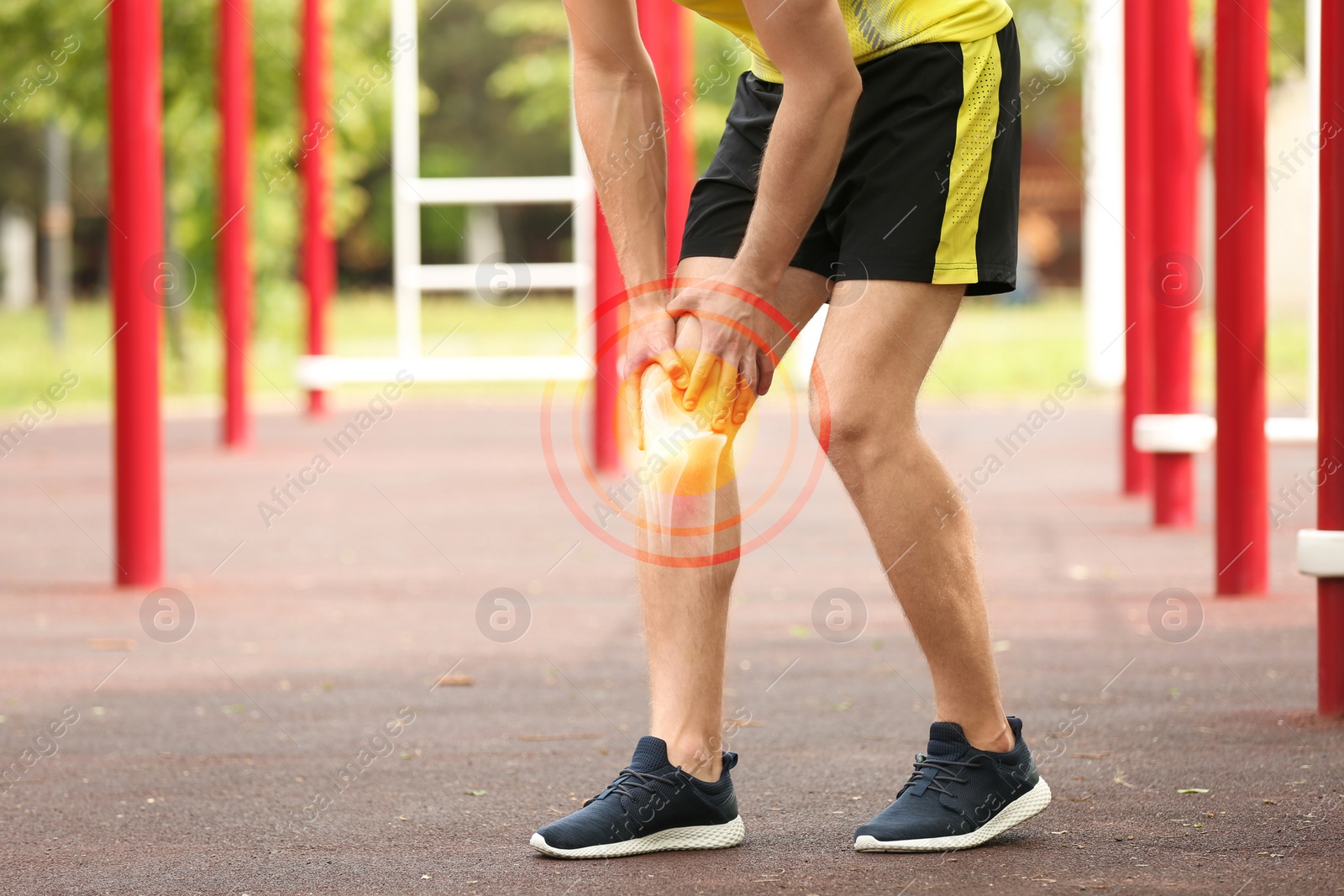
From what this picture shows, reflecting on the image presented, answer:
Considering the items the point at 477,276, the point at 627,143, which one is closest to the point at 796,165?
the point at 627,143

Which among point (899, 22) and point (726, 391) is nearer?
point (726, 391)

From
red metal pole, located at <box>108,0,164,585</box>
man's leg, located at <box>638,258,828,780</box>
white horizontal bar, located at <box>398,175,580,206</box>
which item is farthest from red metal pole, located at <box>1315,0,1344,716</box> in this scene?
white horizontal bar, located at <box>398,175,580,206</box>

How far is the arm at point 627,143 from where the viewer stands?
2.72 meters

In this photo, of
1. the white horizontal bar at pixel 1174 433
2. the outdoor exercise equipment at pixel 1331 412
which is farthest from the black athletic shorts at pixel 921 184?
the white horizontal bar at pixel 1174 433

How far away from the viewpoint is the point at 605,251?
30.8ft

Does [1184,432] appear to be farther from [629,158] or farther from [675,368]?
[675,368]

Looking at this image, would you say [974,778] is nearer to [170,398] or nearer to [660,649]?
[660,649]

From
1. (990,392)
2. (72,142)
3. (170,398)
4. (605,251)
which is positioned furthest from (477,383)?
(72,142)

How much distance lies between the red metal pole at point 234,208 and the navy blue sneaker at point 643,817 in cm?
857

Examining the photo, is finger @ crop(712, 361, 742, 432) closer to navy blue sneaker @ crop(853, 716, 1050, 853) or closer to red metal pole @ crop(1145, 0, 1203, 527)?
navy blue sneaker @ crop(853, 716, 1050, 853)

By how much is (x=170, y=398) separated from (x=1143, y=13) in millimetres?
10427

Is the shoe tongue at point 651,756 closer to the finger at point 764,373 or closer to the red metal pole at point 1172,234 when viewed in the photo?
the finger at point 764,373

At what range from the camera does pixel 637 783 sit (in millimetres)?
2717

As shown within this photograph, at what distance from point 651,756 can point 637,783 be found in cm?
5
